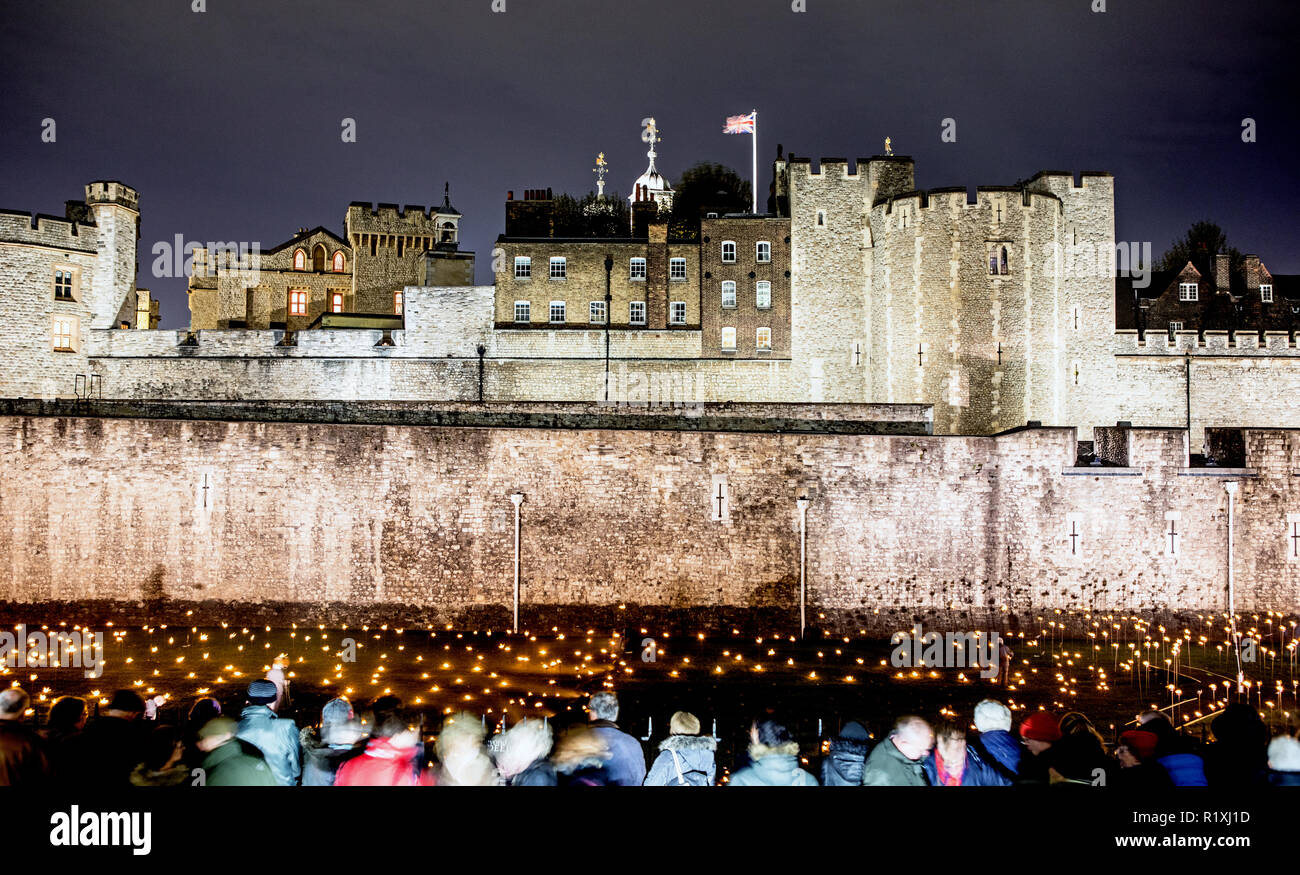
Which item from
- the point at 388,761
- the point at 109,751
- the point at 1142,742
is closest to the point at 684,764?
the point at 388,761

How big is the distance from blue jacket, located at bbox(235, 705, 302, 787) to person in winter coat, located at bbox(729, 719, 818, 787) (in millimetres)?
3140

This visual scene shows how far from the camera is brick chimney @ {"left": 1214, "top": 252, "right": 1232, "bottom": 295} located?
1510 inches

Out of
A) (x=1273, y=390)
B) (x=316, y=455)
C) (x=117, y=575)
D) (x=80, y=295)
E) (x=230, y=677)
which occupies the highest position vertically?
(x=80, y=295)

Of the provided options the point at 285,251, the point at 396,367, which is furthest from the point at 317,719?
the point at 285,251

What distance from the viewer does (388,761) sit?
18.0 ft

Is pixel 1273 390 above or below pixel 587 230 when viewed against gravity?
below

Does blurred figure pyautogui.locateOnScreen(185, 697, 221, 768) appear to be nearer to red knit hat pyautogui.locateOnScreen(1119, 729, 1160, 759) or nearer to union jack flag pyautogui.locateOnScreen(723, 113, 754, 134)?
red knit hat pyautogui.locateOnScreen(1119, 729, 1160, 759)

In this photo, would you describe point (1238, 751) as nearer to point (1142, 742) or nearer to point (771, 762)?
point (1142, 742)

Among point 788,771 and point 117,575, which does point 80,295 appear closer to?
point 117,575

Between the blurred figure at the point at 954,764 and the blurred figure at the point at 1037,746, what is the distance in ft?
0.65

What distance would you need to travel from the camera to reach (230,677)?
45.9 ft

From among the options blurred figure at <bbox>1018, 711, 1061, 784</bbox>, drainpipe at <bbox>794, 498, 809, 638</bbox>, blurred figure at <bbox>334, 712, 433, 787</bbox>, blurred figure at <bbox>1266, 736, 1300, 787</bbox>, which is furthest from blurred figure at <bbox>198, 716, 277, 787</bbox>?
drainpipe at <bbox>794, 498, 809, 638</bbox>

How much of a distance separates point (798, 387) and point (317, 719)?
Answer: 907 inches
